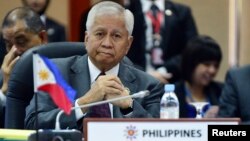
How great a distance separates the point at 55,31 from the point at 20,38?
9.80 ft

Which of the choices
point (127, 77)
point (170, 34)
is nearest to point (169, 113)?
point (127, 77)

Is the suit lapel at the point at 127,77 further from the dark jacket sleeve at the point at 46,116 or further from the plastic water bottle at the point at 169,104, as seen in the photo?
the dark jacket sleeve at the point at 46,116

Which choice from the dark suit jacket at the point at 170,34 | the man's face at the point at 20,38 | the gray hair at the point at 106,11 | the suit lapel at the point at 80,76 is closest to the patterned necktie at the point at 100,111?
the suit lapel at the point at 80,76

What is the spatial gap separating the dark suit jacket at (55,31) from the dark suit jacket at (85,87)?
3.84 m

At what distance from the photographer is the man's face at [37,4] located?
11016mm

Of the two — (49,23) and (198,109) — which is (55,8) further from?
(198,109)

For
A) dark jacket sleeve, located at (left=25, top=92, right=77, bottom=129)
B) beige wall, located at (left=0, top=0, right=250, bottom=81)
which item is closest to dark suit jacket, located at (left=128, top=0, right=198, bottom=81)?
beige wall, located at (left=0, top=0, right=250, bottom=81)

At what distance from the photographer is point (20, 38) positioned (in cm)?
825

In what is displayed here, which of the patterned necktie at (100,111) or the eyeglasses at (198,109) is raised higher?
the eyeglasses at (198,109)

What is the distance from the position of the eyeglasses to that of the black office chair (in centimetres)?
115

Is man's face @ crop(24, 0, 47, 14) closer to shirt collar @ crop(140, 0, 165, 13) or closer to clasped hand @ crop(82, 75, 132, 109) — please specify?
shirt collar @ crop(140, 0, 165, 13)

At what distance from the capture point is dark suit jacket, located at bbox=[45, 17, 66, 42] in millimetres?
11164

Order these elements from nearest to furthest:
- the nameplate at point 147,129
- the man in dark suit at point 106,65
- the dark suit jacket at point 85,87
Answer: the nameplate at point 147,129, the dark suit jacket at point 85,87, the man in dark suit at point 106,65

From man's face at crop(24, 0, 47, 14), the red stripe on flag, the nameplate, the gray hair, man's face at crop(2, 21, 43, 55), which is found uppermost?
man's face at crop(24, 0, 47, 14)
